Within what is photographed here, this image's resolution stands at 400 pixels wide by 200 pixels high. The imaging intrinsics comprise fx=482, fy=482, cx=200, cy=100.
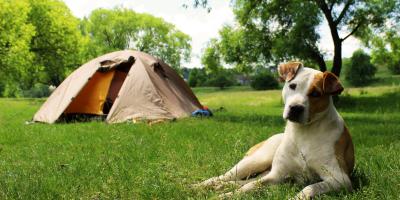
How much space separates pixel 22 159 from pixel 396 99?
19.4m

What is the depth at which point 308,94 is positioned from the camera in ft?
13.2

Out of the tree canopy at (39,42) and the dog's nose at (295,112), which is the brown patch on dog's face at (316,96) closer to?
the dog's nose at (295,112)

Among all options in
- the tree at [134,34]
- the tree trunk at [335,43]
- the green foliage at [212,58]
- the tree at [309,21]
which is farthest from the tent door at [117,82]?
the tree at [134,34]

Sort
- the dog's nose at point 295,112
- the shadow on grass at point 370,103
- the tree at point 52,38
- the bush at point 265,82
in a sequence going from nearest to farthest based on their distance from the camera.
Result: the dog's nose at point 295,112, the shadow on grass at point 370,103, the tree at point 52,38, the bush at point 265,82

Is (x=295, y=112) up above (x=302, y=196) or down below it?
above

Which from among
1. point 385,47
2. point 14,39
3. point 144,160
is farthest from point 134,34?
point 144,160

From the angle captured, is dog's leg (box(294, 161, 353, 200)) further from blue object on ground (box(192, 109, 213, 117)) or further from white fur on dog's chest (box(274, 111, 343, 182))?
blue object on ground (box(192, 109, 213, 117))

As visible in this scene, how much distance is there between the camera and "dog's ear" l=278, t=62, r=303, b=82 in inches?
164

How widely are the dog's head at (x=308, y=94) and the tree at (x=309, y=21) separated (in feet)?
54.8

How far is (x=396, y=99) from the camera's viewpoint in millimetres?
22562

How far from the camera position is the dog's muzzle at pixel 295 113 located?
3.97 metres

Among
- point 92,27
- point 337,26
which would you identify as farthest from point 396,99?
point 92,27

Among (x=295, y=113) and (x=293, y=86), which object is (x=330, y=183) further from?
(x=293, y=86)

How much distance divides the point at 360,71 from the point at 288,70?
37.6m
